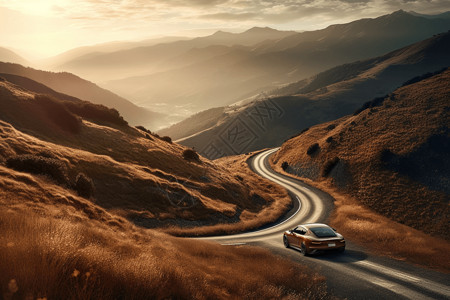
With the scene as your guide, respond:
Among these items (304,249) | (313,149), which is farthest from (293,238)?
(313,149)

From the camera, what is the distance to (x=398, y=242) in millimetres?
22219

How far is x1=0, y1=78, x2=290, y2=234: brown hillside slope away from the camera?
25578 millimetres

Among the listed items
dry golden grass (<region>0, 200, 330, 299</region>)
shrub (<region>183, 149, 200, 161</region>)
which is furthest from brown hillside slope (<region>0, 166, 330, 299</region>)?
shrub (<region>183, 149, 200, 161</region>)

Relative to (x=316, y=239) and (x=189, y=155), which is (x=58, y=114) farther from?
(x=316, y=239)

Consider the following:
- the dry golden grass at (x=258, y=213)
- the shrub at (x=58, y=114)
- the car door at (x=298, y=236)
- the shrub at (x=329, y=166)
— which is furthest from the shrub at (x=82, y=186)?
the shrub at (x=329, y=166)

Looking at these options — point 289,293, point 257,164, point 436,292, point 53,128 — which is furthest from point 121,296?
point 257,164

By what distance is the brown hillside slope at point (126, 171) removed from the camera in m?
25.6

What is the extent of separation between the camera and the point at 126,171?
31.8m

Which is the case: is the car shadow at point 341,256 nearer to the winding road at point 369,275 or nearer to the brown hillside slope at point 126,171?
the winding road at point 369,275

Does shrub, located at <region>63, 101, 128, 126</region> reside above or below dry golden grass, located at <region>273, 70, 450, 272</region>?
above

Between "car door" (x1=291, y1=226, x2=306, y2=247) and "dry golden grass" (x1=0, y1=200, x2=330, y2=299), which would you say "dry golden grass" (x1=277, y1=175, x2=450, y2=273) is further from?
"dry golden grass" (x1=0, y1=200, x2=330, y2=299)

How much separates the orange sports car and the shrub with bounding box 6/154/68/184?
16.1 meters

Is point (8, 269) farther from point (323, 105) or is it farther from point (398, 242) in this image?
point (323, 105)

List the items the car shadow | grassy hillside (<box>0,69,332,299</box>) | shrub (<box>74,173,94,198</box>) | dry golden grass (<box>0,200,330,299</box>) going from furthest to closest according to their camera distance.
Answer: shrub (<box>74,173,94,198</box>), the car shadow, grassy hillside (<box>0,69,332,299</box>), dry golden grass (<box>0,200,330,299</box>)
